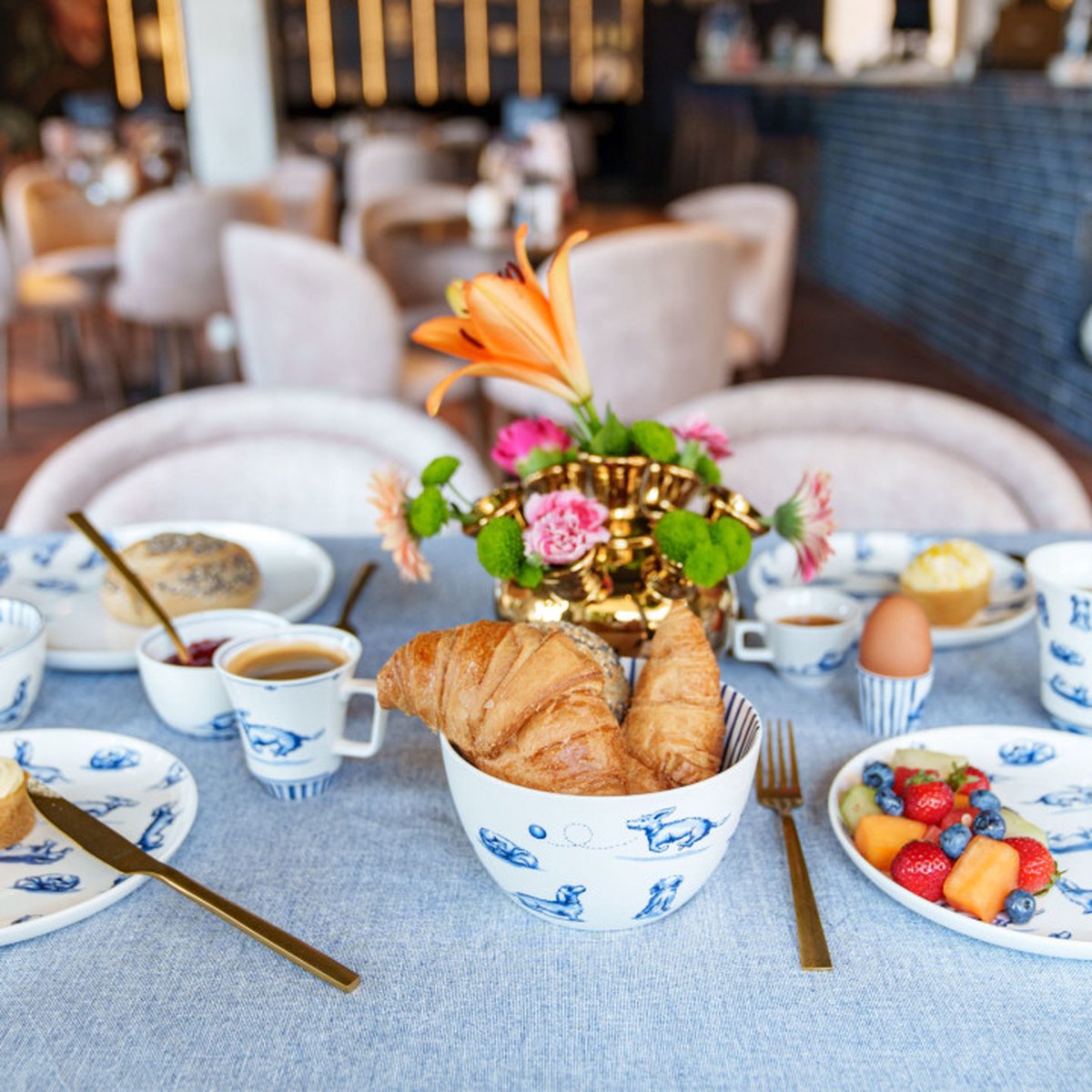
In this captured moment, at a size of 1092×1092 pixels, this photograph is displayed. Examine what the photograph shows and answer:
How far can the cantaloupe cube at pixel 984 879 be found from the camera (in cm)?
66

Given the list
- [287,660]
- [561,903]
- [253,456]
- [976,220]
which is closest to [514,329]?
[287,660]

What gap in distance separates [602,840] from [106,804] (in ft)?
1.19

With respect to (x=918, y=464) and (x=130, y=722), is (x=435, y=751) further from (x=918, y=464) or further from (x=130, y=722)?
(x=918, y=464)

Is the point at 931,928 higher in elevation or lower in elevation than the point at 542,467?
lower

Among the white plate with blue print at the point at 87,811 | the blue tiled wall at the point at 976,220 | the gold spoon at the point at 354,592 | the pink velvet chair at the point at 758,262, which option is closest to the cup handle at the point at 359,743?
the white plate with blue print at the point at 87,811

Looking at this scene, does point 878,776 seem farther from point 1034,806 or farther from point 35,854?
point 35,854

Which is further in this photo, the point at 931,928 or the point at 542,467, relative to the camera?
the point at 542,467

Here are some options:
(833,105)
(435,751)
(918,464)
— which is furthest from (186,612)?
(833,105)

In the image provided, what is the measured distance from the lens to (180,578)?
1070 mm

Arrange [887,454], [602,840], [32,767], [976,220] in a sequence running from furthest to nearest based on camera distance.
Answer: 1. [976,220]
2. [887,454]
3. [32,767]
4. [602,840]

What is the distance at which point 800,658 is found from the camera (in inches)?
37.0

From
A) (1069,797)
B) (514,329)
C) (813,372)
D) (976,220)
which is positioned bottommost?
(813,372)

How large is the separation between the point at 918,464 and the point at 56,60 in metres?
10.2

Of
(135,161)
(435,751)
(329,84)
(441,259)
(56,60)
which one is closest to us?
(435,751)
